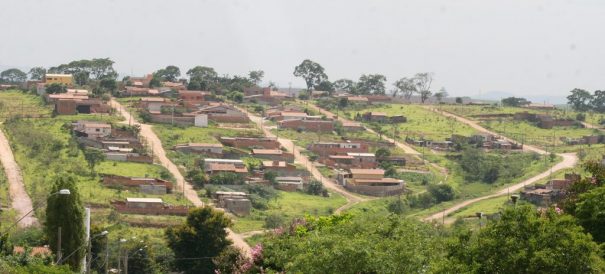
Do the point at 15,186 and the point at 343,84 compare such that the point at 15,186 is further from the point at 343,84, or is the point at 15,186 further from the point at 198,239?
the point at 343,84

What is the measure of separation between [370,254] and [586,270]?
358 cm

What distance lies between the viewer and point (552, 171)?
5759 cm

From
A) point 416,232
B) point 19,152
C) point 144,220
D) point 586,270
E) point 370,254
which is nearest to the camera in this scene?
point 586,270

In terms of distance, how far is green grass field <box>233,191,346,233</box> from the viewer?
140 feet

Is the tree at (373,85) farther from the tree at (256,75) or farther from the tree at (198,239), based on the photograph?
the tree at (198,239)

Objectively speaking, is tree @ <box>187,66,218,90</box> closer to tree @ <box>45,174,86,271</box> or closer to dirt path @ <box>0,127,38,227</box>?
dirt path @ <box>0,127,38,227</box>

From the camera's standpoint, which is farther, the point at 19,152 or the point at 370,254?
the point at 19,152

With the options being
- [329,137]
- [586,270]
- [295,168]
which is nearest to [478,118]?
[329,137]

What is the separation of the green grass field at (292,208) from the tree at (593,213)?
23.6 m

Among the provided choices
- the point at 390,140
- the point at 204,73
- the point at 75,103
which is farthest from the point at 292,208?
the point at 204,73

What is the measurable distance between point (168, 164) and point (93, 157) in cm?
489

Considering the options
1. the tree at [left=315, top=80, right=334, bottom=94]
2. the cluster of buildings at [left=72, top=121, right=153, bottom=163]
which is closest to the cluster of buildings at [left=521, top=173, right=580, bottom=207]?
the cluster of buildings at [left=72, top=121, right=153, bottom=163]

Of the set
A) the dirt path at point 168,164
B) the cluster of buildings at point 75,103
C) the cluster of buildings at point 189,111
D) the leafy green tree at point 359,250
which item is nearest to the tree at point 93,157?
the dirt path at point 168,164

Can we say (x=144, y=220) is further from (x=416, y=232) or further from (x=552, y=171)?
(x=552, y=171)
